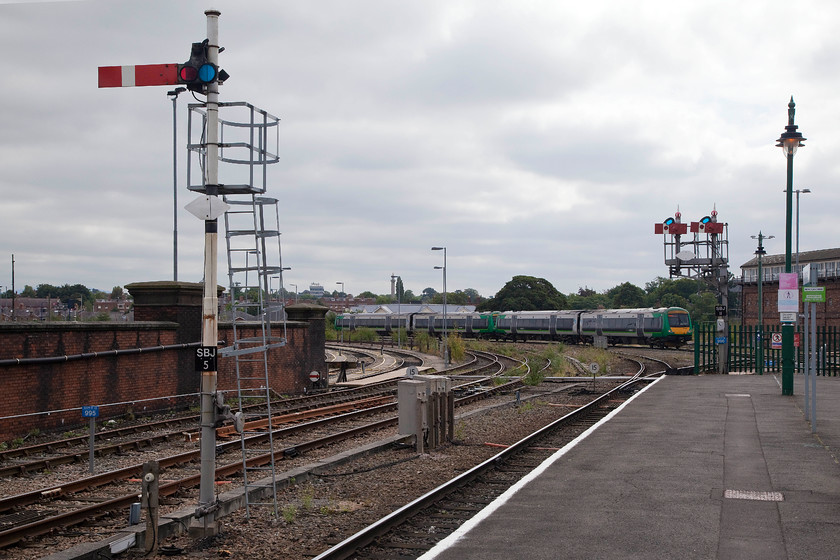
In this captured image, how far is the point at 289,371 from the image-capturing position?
25172mm

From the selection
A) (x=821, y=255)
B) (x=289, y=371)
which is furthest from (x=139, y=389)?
(x=821, y=255)

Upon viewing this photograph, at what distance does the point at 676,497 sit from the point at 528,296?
10070 centimetres

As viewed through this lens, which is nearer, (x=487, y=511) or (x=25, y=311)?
(x=487, y=511)

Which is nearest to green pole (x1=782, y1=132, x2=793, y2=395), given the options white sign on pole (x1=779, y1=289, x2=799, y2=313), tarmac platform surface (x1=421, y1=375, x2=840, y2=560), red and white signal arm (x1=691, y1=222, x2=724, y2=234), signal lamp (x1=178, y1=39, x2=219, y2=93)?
white sign on pole (x1=779, y1=289, x2=799, y2=313)

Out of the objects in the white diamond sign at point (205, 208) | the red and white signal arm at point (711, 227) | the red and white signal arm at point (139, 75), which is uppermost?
the red and white signal arm at point (711, 227)

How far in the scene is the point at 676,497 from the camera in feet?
30.6

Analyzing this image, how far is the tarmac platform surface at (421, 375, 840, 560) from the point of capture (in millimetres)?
7395

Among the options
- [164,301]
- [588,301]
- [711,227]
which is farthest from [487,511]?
[588,301]

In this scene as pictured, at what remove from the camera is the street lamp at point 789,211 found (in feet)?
63.0

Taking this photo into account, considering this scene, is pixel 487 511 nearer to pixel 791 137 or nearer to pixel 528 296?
pixel 791 137

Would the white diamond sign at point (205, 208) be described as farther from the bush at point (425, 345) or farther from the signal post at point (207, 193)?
the bush at point (425, 345)

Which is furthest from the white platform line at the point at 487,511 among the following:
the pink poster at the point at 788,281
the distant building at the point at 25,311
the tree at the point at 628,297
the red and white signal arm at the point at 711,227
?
the tree at the point at 628,297

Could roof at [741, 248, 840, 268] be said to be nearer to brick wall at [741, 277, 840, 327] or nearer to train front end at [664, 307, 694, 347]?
brick wall at [741, 277, 840, 327]

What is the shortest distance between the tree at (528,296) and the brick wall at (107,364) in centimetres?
8785
